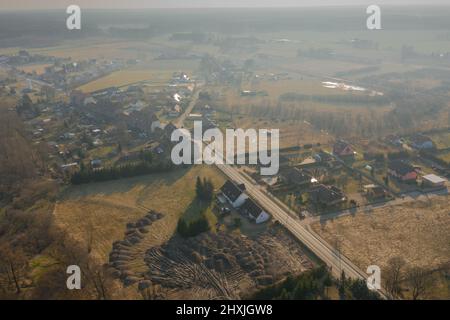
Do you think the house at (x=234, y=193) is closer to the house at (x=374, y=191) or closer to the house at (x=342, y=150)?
the house at (x=374, y=191)

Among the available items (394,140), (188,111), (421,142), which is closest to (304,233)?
(394,140)

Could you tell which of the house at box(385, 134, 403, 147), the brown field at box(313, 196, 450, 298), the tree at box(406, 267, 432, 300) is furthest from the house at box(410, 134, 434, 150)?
the tree at box(406, 267, 432, 300)

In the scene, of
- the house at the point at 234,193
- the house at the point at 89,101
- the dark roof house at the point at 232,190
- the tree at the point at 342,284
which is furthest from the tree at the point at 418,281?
the house at the point at 89,101

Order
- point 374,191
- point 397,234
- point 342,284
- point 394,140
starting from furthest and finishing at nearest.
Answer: point 394,140 < point 374,191 < point 397,234 < point 342,284

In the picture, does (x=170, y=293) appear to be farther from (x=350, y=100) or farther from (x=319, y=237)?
(x=350, y=100)

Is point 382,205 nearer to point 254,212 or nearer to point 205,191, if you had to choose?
point 254,212

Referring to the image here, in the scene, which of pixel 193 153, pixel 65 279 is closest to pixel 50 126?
pixel 193 153
